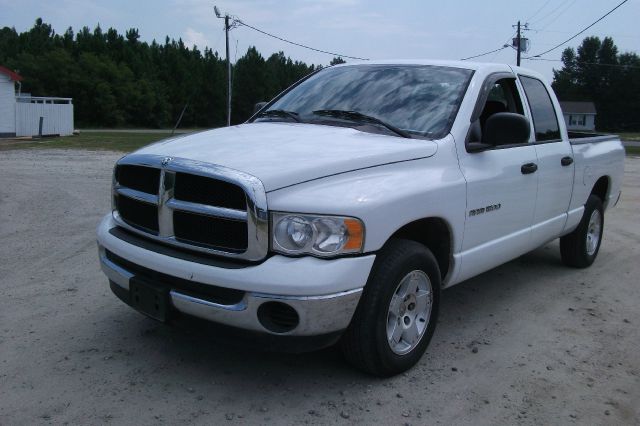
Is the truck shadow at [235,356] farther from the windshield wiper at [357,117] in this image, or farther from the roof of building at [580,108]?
the roof of building at [580,108]

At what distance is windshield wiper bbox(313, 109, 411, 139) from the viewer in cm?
409

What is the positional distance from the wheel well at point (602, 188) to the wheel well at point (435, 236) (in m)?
3.15

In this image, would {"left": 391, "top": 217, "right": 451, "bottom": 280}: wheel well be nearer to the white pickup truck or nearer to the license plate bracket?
the white pickup truck

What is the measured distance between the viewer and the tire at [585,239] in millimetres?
6188

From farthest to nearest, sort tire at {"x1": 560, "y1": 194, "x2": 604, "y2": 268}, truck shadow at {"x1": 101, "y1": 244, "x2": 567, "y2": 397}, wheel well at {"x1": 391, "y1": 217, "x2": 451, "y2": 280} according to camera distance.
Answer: tire at {"x1": 560, "y1": 194, "x2": 604, "y2": 268} < wheel well at {"x1": 391, "y1": 217, "x2": 451, "y2": 280} < truck shadow at {"x1": 101, "y1": 244, "x2": 567, "y2": 397}

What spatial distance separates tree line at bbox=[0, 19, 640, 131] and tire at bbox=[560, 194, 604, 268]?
48557mm

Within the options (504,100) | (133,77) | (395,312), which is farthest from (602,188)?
(133,77)

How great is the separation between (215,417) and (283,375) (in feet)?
2.05

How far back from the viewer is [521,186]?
4.68 meters

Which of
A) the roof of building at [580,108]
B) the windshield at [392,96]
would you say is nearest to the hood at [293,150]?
the windshield at [392,96]

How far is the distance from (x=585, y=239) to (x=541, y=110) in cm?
161

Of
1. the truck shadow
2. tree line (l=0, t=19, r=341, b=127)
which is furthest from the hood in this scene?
tree line (l=0, t=19, r=341, b=127)

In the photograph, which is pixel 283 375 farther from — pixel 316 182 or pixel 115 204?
pixel 115 204

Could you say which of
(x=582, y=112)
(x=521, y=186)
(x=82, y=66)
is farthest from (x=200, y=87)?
(x=521, y=186)
